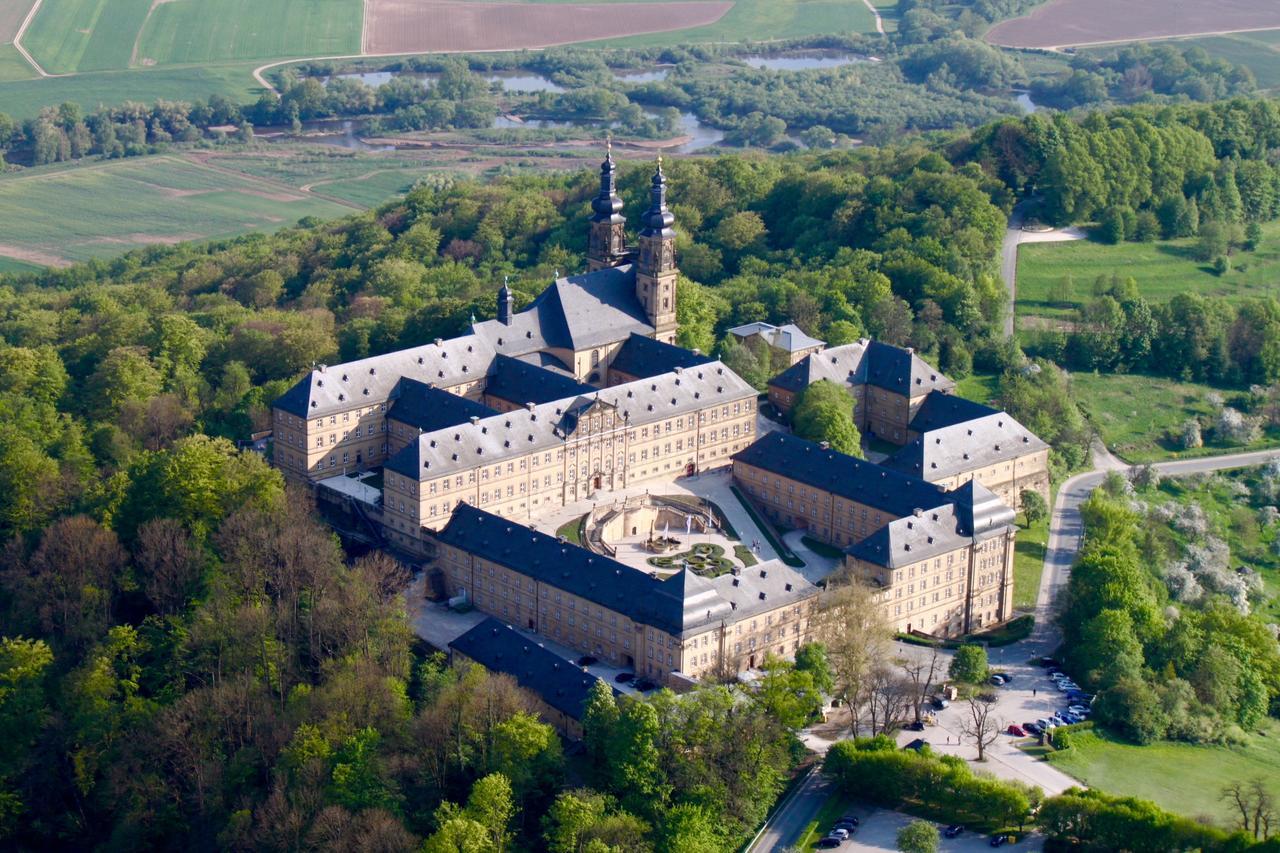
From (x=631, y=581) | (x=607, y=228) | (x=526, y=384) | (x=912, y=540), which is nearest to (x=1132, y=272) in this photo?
(x=607, y=228)

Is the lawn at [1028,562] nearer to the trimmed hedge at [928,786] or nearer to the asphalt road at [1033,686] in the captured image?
the asphalt road at [1033,686]

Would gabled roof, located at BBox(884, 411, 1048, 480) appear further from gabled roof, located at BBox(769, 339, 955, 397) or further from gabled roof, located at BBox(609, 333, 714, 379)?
gabled roof, located at BBox(609, 333, 714, 379)

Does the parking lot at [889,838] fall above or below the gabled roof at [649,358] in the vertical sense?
below

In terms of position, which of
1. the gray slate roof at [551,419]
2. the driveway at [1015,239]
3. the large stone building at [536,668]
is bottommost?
the large stone building at [536,668]

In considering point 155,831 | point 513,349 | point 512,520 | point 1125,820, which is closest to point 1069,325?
point 513,349

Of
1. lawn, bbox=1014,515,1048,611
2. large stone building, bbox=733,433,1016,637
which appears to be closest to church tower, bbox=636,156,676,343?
large stone building, bbox=733,433,1016,637

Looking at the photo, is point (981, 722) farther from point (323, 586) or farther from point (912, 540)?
point (323, 586)

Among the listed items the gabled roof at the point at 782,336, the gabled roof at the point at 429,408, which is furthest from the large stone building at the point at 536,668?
the gabled roof at the point at 782,336
